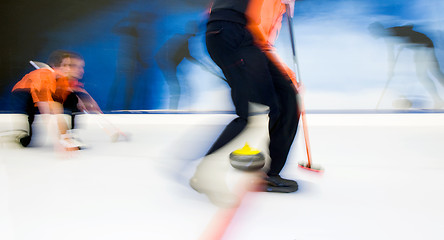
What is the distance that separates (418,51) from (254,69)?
292 cm

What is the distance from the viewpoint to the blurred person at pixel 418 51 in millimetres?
3043

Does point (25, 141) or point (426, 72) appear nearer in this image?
point (25, 141)

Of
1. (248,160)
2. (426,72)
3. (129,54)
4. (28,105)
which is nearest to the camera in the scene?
(248,160)

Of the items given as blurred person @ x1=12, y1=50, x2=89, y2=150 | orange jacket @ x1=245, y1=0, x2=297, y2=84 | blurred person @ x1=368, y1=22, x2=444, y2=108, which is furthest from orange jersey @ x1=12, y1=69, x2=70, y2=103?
blurred person @ x1=368, y1=22, x2=444, y2=108

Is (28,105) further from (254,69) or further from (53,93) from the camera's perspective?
(254,69)

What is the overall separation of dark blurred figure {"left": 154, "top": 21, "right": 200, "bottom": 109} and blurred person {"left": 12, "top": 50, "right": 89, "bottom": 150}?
158 centimetres

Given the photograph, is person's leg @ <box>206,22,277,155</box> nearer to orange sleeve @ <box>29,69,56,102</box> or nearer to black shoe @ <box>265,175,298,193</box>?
black shoe @ <box>265,175,298,193</box>

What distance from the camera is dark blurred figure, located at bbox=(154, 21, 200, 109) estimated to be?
3707 millimetres

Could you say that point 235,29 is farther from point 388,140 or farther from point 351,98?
point 351,98

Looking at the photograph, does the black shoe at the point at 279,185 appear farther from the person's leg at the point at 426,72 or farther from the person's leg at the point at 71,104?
the person's leg at the point at 426,72

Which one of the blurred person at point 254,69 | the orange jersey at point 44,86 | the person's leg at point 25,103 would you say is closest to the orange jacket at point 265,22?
the blurred person at point 254,69

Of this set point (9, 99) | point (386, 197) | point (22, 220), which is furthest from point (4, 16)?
point (386, 197)

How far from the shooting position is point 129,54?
3.95 metres

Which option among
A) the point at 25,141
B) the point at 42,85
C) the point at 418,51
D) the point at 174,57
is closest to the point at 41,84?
the point at 42,85
